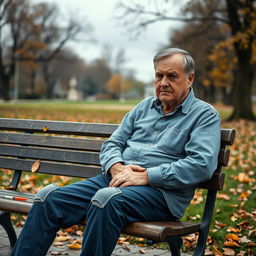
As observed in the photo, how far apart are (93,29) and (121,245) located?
126 feet

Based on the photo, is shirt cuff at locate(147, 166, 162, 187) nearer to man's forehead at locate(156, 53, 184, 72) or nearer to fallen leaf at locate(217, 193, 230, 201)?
man's forehead at locate(156, 53, 184, 72)

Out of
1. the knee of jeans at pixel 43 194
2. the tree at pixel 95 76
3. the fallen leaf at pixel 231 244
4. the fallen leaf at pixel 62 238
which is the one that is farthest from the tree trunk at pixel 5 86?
the tree at pixel 95 76

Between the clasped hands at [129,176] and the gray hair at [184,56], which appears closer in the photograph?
the clasped hands at [129,176]

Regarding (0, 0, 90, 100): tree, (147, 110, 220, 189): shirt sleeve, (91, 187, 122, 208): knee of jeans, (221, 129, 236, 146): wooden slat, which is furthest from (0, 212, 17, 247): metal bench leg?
(0, 0, 90, 100): tree

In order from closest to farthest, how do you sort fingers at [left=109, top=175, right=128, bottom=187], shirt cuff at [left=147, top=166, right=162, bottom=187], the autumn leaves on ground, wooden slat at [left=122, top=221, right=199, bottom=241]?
wooden slat at [left=122, top=221, right=199, bottom=241] < shirt cuff at [left=147, top=166, right=162, bottom=187] < fingers at [left=109, top=175, right=128, bottom=187] < the autumn leaves on ground

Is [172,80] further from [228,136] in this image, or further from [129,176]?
[129,176]

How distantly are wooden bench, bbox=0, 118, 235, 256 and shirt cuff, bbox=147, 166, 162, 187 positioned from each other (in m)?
0.26

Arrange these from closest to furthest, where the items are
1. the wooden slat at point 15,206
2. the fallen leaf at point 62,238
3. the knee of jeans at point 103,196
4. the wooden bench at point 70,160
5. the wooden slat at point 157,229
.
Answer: the wooden slat at point 157,229 → the knee of jeans at point 103,196 → the wooden bench at point 70,160 → the wooden slat at point 15,206 → the fallen leaf at point 62,238

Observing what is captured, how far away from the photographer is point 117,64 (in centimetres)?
10231

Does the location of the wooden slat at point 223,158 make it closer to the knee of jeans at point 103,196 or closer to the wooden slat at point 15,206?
the knee of jeans at point 103,196

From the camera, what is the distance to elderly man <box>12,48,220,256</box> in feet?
9.93

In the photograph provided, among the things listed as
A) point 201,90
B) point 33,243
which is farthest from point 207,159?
point 201,90

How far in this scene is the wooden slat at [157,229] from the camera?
9.45 ft

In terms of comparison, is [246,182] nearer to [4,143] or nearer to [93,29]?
[4,143]
